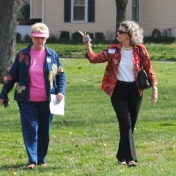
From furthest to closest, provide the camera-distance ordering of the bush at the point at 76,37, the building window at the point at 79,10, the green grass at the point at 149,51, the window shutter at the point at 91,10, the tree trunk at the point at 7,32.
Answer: the building window at the point at 79,10, the window shutter at the point at 91,10, the bush at the point at 76,37, the green grass at the point at 149,51, the tree trunk at the point at 7,32

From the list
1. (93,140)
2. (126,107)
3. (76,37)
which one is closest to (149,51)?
(76,37)

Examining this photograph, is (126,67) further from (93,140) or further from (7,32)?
(7,32)

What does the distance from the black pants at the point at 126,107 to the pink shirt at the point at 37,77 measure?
88 cm

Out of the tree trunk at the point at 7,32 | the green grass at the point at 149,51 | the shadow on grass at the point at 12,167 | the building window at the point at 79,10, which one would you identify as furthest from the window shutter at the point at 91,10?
the shadow on grass at the point at 12,167

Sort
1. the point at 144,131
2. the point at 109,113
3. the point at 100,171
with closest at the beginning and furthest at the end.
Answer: the point at 100,171 < the point at 144,131 < the point at 109,113

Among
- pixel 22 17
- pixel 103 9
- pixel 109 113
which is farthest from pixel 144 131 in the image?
pixel 22 17

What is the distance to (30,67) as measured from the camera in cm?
773

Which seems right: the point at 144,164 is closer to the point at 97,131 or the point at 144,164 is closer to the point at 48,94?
the point at 48,94

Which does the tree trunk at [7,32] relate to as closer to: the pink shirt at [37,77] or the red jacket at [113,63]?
the pink shirt at [37,77]

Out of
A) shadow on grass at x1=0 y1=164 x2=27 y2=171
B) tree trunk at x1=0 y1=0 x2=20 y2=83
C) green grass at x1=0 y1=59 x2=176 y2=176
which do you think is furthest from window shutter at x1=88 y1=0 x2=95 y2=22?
shadow on grass at x1=0 y1=164 x2=27 y2=171

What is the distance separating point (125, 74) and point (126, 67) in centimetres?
9

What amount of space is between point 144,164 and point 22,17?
3172 cm

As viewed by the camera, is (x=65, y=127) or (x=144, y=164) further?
(x=65, y=127)

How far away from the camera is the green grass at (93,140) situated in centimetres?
778
